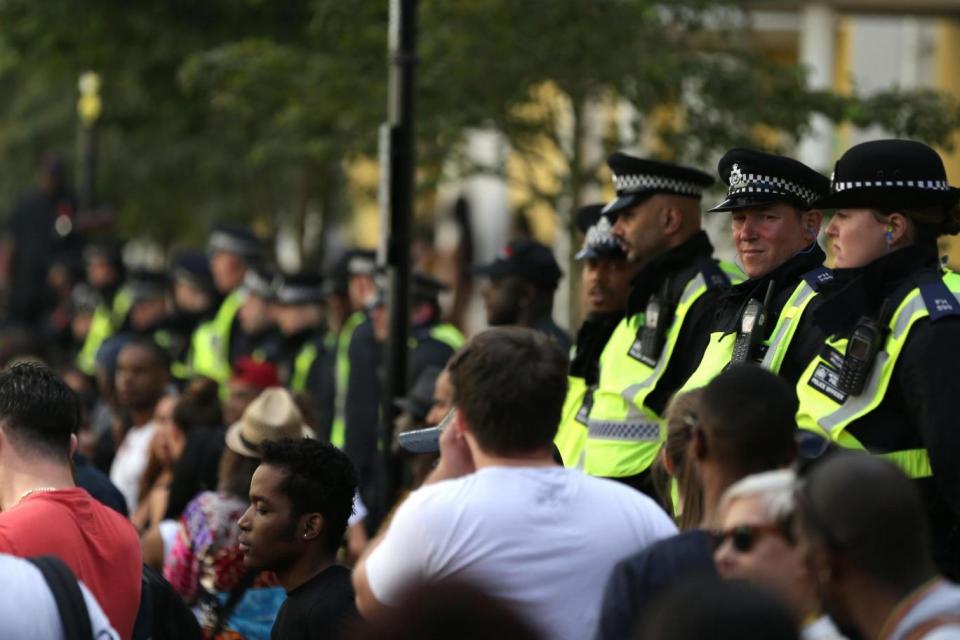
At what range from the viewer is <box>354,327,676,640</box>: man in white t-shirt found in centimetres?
415

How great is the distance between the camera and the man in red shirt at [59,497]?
16.1 ft

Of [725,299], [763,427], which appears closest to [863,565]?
[763,427]

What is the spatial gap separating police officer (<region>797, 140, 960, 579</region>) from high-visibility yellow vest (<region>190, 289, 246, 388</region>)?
7922 millimetres

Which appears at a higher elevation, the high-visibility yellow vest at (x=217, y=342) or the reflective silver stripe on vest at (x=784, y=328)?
the reflective silver stripe on vest at (x=784, y=328)

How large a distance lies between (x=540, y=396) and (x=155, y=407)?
6.26 metres

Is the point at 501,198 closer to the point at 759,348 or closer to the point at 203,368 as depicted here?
the point at 203,368

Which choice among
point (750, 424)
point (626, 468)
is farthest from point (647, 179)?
point (750, 424)

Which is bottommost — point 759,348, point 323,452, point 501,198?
point 501,198

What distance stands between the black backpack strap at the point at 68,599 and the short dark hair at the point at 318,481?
1.43 meters

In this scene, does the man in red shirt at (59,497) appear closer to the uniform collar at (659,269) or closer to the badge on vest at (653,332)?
the badge on vest at (653,332)

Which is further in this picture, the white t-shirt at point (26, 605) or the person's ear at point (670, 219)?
the person's ear at point (670, 219)

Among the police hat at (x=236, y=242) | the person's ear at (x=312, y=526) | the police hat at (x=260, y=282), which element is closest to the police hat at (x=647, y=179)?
the person's ear at (x=312, y=526)

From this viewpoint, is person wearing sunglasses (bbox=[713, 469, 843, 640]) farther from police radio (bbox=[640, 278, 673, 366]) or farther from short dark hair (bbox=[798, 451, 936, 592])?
police radio (bbox=[640, 278, 673, 366])

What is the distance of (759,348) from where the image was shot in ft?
18.7
